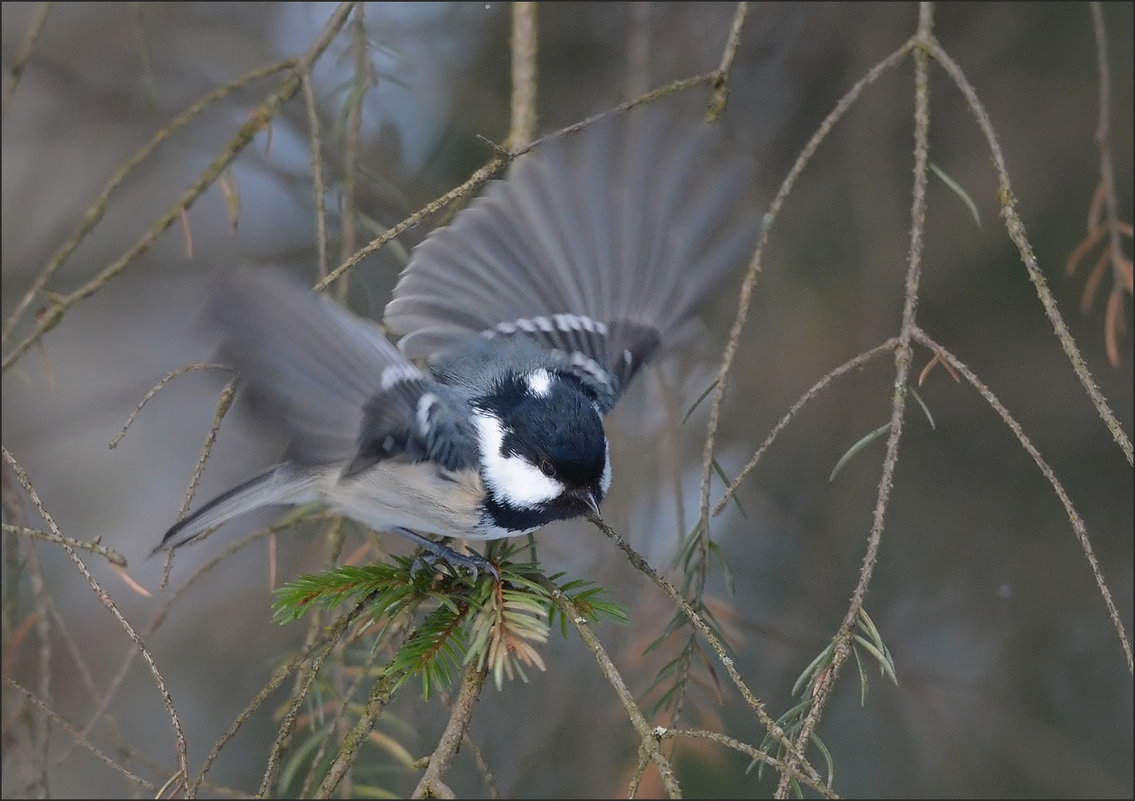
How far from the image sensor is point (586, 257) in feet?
6.51

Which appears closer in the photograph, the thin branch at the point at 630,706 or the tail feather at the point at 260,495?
the thin branch at the point at 630,706

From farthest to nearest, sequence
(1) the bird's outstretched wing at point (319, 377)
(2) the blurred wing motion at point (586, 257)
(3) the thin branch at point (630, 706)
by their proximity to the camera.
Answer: (2) the blurred wing motion at point (586, 257)
(1) the bird's outstretched wing at point (319, 377)
(3) the thin branch at point (630, 706)

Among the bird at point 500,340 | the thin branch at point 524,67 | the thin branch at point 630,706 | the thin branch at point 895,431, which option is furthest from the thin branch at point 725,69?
the thin branch at point 630,706

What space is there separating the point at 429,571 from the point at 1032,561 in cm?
185

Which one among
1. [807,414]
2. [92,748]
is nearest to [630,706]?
[92,748]

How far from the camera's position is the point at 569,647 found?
102 inches

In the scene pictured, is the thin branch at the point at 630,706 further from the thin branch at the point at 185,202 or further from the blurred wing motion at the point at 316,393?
the thin branch at the point at 185,202

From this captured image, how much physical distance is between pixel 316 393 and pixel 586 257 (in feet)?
2.32

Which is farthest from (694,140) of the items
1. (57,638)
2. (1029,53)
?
(57,638)

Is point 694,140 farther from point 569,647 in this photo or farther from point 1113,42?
point 1113,42

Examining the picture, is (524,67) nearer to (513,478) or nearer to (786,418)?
(513,478)

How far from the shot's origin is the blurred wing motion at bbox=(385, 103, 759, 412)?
5.91ft

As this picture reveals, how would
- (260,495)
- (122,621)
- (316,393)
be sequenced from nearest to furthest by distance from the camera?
(122,621) → (316,393) → (260,495)

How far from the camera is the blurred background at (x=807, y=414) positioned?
8.38 feet
